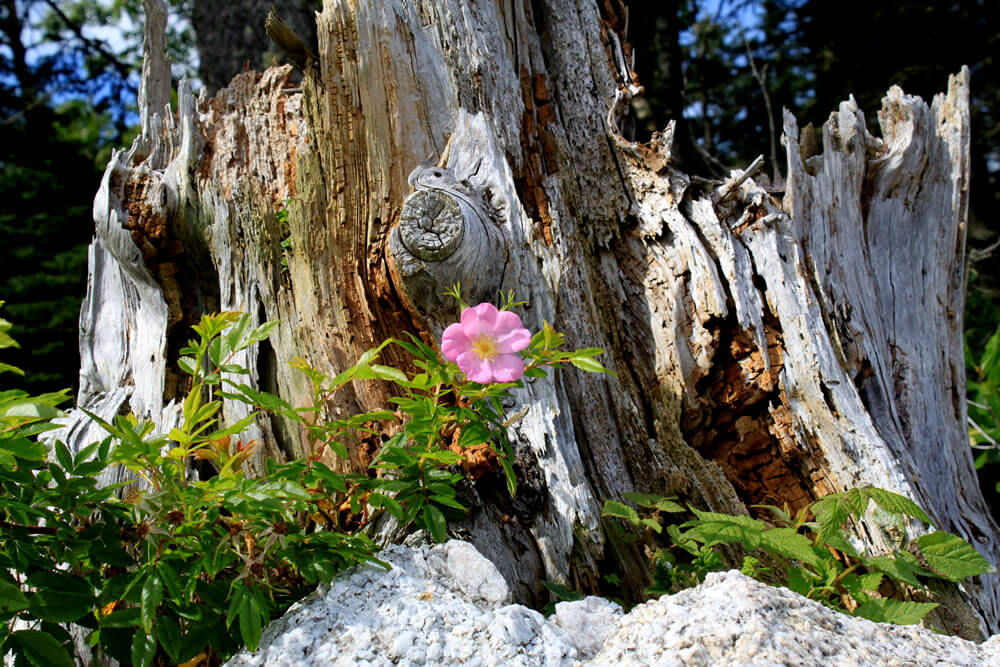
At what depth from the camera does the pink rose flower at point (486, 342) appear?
162cm

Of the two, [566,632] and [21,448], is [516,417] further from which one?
[21,448]

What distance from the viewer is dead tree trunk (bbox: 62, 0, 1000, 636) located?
87.0 inches

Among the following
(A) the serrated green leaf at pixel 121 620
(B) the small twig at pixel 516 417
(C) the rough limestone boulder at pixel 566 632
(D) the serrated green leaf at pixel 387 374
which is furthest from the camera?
(B) the small twig at pixel 516 417

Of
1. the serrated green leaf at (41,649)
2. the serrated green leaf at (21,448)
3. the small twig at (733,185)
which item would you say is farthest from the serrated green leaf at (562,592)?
the small twig at (733,185)

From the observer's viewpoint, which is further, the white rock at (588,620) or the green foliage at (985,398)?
the green foliage at (985,398)

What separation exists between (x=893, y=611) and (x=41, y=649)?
189 centimetres

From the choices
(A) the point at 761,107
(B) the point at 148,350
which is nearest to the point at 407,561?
(B) the point at 148,350

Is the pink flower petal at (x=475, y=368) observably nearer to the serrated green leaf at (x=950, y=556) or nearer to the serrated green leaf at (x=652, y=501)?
the serrated green leaf at (x=652, y=501)

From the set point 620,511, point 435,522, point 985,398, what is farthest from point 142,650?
point 985,398

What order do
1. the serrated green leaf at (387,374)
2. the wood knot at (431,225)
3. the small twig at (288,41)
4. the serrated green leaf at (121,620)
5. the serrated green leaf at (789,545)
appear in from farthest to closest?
the small twig at (288,41) < the wood knot at (431,225) < the serrated green leaf at (789,545) < the serrated green leaf at (387,374) < the serrated green leaf at (121,620)

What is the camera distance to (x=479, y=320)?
5.36 ft

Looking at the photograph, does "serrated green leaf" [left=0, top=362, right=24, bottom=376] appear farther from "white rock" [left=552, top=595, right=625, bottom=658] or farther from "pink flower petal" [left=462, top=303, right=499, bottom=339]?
"white rock" [left=552, top=595, right=625, bottom=658]

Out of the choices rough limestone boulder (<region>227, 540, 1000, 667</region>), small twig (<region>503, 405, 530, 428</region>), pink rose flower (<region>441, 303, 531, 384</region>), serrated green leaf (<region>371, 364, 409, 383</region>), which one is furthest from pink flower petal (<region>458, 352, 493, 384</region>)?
rough limestone boulder (<region>227, 540, 1000, 667</region>)

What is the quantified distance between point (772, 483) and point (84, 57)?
12865mm
